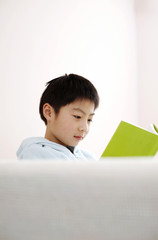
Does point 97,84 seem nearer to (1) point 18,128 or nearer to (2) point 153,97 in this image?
(2) point 153,97

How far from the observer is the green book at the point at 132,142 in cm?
83

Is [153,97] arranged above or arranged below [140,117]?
above

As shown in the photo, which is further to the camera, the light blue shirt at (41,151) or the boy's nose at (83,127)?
the boy's nose at (83,127)

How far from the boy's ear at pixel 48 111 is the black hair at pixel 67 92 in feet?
0.04
